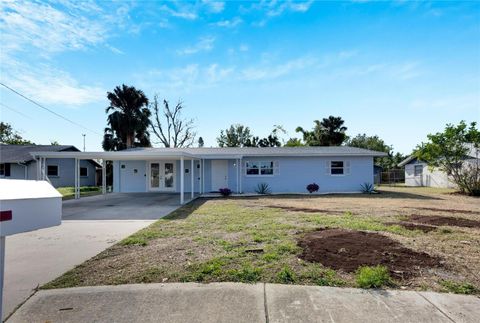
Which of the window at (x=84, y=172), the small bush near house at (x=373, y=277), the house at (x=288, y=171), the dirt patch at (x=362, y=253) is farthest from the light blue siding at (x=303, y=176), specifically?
the window at (x=84, y=172)

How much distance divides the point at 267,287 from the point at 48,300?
261cm

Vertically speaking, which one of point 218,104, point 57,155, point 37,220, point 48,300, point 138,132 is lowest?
point 48,300

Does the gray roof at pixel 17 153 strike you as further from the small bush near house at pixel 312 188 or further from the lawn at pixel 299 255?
the lawn at pixel 299 255

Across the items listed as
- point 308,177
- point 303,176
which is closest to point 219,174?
point 303,176

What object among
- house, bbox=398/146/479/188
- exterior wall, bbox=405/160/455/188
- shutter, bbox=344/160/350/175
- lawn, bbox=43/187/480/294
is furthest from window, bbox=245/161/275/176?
house, bbox=398/146/479/188

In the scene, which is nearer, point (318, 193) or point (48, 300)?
point (48, 300)

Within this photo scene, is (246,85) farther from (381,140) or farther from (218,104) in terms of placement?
(381,140)

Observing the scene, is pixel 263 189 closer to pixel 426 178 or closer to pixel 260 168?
pixel 260 168

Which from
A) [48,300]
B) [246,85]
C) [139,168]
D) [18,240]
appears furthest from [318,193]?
[48,300]

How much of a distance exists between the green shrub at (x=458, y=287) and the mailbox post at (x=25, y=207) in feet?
14.5

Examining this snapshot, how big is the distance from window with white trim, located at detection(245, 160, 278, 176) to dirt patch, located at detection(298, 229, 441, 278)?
44.2 ft

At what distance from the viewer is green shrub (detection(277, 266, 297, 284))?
4.06 meters

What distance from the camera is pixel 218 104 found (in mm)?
28203

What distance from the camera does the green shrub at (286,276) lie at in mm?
4059
